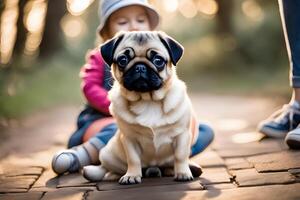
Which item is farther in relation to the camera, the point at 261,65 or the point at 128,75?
the point at 261,65

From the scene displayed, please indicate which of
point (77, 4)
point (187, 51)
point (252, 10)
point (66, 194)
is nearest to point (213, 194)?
point (66, 194)

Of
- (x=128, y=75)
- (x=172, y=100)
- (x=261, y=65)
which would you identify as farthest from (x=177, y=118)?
(x=261, y=65)

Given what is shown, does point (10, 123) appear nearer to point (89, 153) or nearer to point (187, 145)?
point (89, 153)

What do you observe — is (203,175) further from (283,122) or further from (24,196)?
(283,122)

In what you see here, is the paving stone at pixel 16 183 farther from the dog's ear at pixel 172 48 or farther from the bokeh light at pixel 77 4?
the bokeh light at pixel 77 4

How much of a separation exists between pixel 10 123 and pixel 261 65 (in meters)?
8.44

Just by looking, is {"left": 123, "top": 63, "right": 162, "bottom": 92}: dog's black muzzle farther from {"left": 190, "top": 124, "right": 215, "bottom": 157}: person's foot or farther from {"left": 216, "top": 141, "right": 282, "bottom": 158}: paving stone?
{"left": 216, "top": 141, "right": 282, "bottom": 158}: paving stone

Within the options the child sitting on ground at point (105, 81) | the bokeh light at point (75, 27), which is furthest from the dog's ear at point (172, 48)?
the bokeh light at point (75, 27)

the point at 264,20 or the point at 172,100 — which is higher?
the point at 264,20

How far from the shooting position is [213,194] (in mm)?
2598

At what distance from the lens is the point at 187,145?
2.97 m

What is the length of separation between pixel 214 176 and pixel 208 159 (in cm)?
66

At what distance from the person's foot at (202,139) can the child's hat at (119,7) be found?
0.85 metres

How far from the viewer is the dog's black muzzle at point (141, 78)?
110 inches
